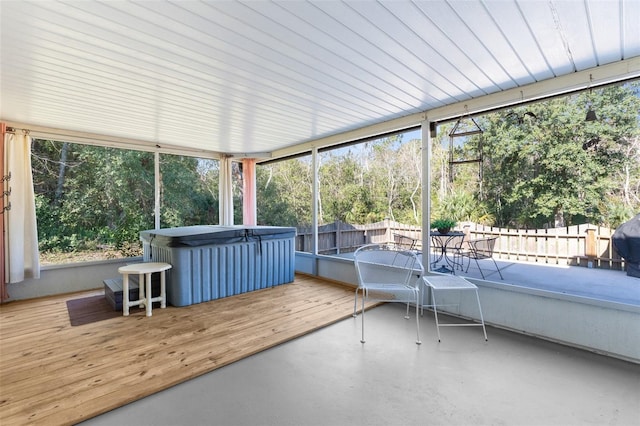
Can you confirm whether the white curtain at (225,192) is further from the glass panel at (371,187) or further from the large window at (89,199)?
the glass panel at (371,187)

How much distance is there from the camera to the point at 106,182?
5.03m

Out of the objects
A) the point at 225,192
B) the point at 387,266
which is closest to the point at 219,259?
the point at 387,266

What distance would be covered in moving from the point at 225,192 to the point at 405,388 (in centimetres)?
523

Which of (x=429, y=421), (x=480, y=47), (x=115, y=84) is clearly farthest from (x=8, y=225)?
(x=480, y=47)

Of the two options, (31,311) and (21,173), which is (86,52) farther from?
(31,311)

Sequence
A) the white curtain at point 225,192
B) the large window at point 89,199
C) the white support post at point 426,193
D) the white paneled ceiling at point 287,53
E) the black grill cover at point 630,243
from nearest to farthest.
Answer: the white paneled ceiling at point 287,53 < the black grill cover at point 630,243 < the white support post at point 426,193 < the large window at point 89,199 < the white curtain at point 225,192

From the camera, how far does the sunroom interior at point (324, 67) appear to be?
1.74 meters

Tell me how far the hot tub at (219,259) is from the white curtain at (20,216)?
1347mm

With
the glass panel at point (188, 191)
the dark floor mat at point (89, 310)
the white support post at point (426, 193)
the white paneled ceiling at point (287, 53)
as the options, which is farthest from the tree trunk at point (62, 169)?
the white support post at point (426, 193)

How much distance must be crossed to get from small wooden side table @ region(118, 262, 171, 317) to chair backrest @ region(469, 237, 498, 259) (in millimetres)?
4003

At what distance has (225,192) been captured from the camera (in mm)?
6203

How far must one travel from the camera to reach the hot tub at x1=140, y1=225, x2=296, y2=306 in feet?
12.2

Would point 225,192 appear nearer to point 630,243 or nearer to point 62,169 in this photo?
point 62,169

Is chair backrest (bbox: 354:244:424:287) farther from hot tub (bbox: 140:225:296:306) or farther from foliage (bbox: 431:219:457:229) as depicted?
hot tub (bbox: 140:225:296:306)
